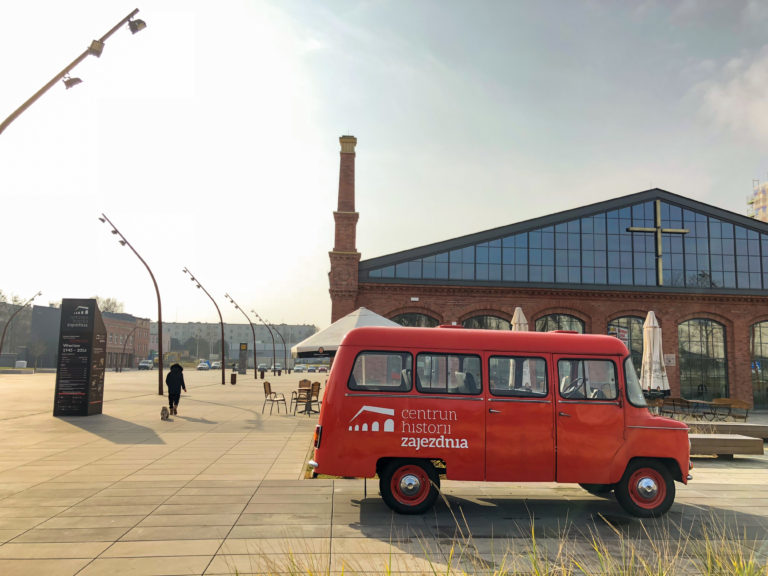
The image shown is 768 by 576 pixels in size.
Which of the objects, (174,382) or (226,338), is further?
(226,338)

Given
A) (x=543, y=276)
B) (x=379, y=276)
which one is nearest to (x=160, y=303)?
(x=379, y=276)

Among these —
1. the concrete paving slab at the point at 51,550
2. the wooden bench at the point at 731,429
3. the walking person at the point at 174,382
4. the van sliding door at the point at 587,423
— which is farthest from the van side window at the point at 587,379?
the walking person at the point at 174,382

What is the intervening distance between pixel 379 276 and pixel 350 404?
17.5 metres

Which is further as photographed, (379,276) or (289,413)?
(379,276)

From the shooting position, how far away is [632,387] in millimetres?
7344

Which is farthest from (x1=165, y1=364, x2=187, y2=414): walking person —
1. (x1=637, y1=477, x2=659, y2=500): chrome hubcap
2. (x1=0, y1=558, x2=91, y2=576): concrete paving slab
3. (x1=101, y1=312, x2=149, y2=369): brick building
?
(x1=101, y1=312, x2=149, y2=369): brick building

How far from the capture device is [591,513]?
23.6ft

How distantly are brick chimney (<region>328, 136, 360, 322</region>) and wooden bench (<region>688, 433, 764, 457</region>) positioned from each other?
579 inches

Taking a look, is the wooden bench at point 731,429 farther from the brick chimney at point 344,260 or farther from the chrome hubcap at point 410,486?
the brick chimney at point 344,260

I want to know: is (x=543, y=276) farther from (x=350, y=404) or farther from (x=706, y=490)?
(x=350, y=404)

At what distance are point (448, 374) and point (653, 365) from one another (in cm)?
1350

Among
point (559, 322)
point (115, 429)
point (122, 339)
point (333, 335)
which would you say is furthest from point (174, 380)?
point (122, 339)

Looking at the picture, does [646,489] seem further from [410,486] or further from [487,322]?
[487,322]

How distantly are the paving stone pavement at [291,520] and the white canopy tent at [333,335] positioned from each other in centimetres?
229
